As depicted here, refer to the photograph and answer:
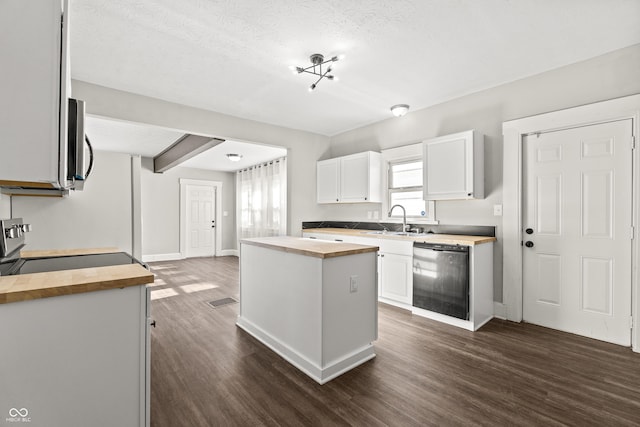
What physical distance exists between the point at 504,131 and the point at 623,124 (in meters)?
0.92

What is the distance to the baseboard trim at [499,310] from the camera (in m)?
3.23

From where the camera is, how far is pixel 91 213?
2.75m

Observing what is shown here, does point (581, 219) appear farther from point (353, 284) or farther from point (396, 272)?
point (353, 284)

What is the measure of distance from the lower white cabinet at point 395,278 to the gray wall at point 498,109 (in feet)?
2.74

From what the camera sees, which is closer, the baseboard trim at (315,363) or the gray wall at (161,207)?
the baseboard trim at (315,363)

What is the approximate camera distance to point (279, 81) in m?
3.20

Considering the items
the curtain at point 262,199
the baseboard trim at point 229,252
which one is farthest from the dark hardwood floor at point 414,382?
the baseboard trim at point 229,252

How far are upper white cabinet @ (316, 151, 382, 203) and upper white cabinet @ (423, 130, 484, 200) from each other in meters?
0.94

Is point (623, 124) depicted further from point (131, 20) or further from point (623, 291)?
point (131, 20)

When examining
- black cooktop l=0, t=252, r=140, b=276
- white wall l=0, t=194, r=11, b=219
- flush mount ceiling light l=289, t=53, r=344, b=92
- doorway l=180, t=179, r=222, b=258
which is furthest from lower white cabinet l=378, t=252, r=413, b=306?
doorway l=180, t=179, r=222, b=258

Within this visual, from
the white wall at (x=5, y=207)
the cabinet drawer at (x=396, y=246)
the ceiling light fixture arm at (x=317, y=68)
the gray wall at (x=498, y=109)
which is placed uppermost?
the ceiling light fixture arm at (x=317, y=68)

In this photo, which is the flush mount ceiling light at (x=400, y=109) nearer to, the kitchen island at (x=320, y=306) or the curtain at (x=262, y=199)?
the kitchen island at (x=320, y=306)

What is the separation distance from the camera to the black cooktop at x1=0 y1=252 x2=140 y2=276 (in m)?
1.46

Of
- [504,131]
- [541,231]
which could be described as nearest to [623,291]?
[541,231]
